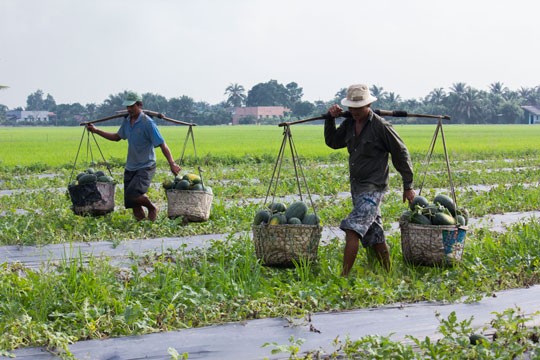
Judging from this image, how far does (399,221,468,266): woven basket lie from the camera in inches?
213

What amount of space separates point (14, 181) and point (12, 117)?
12024 centimetres

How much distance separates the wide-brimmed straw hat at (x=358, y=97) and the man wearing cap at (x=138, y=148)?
2914mm

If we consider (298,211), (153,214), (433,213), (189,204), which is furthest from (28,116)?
(433,213)

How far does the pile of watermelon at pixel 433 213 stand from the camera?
18.1ft

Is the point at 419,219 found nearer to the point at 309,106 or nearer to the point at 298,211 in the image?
the point at 298,211

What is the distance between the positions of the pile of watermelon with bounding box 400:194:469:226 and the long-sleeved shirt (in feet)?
1.04

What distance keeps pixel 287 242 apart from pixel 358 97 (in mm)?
1291

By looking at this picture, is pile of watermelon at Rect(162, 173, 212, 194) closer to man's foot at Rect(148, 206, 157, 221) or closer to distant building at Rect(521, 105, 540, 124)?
man's foot at Rect(148, 206, 157, 221)

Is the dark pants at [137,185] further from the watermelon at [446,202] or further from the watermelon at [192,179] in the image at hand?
the watermelon at [446,202]

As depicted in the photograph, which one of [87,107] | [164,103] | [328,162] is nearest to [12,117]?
[87,107]

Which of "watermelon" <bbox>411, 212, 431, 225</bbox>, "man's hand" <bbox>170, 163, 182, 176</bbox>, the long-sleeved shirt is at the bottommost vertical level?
"watermelon" <bbox>411, 212, 431, 225</bbox>

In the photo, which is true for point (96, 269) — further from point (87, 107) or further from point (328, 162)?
point (87, 107)

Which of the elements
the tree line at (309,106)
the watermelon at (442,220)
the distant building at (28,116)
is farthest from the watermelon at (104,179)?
the distant building at (28,116)

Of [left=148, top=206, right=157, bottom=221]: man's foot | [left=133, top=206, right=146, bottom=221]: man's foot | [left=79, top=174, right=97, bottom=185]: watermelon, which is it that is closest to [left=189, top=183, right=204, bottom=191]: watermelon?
[left=148, top=206, right=157, bottom=221]: man's foot
